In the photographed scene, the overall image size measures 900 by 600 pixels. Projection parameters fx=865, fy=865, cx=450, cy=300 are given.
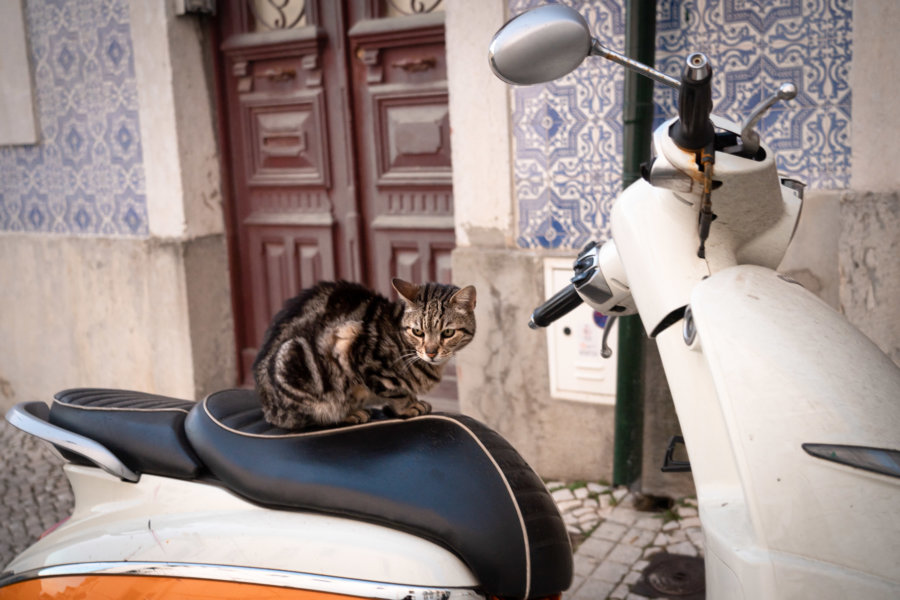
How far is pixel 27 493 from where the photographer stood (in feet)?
14.7

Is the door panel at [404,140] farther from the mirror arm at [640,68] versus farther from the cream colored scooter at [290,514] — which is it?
the mirror arm at [640,68]

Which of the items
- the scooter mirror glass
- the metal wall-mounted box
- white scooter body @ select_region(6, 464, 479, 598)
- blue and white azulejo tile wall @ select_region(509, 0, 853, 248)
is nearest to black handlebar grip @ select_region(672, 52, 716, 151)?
the scooter mirror glass

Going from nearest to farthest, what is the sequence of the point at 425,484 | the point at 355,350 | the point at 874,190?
the point at 425,484 < the point at 355,350 < the point at 874,190

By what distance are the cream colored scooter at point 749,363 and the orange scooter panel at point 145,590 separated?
700mm

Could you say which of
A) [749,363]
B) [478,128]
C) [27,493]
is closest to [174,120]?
[478,128]

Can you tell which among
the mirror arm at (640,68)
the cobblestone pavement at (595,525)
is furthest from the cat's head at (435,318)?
the cobblestone pavement at (595,525)

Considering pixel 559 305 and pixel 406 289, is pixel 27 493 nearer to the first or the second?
pixel 406 289

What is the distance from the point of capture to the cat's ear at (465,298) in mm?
2117

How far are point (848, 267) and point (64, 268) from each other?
15.0ft

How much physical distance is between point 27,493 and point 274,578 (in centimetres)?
346

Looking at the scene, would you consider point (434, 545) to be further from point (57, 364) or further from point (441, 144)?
point (57, 364)

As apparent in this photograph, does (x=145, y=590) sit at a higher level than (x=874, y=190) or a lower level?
lower

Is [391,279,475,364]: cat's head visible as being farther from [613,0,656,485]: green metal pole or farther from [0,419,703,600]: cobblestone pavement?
[613,0,656,485]: green metal pole

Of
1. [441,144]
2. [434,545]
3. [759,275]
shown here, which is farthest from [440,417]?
[441,144]
